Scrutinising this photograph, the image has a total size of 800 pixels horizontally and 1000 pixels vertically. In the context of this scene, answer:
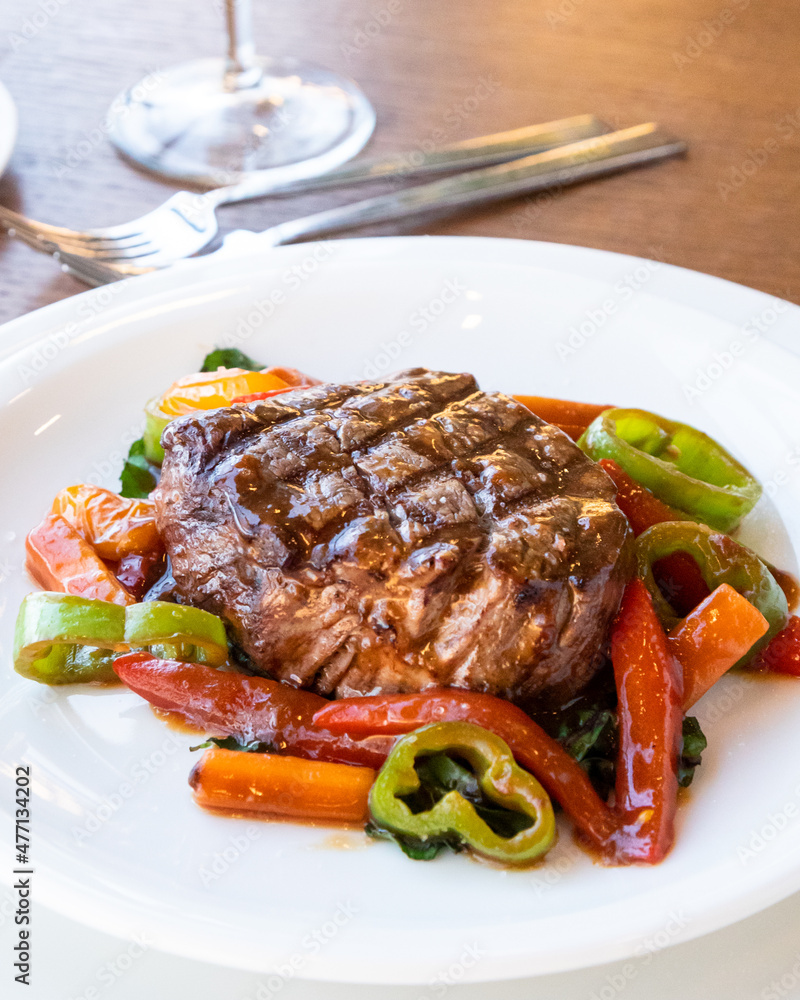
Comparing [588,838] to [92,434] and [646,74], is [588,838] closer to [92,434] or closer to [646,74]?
[92,434]

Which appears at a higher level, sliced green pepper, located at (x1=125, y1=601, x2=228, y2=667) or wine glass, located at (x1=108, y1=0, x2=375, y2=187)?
wine glass, located at (x1=108, y1=0, x2=375, y2=187)

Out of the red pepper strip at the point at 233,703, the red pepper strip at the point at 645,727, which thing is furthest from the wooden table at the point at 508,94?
the red pepper strip at the point at 645,727

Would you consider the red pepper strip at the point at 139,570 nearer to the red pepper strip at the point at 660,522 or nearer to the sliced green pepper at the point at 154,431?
the sliced green pepper at the point at 154,431

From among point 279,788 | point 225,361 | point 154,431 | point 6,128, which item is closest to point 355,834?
point 279,788

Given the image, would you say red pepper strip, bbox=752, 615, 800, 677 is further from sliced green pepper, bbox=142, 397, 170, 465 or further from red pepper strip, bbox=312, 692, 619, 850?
sliced green pepper, bbox=142, 397, 170, 465

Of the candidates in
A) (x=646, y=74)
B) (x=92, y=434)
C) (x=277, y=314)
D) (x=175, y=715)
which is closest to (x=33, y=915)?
(x=175, y=715)

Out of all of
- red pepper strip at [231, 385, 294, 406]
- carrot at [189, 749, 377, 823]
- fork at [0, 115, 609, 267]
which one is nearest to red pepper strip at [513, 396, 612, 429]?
red pepper strip at [231, 385, 294, 406]
